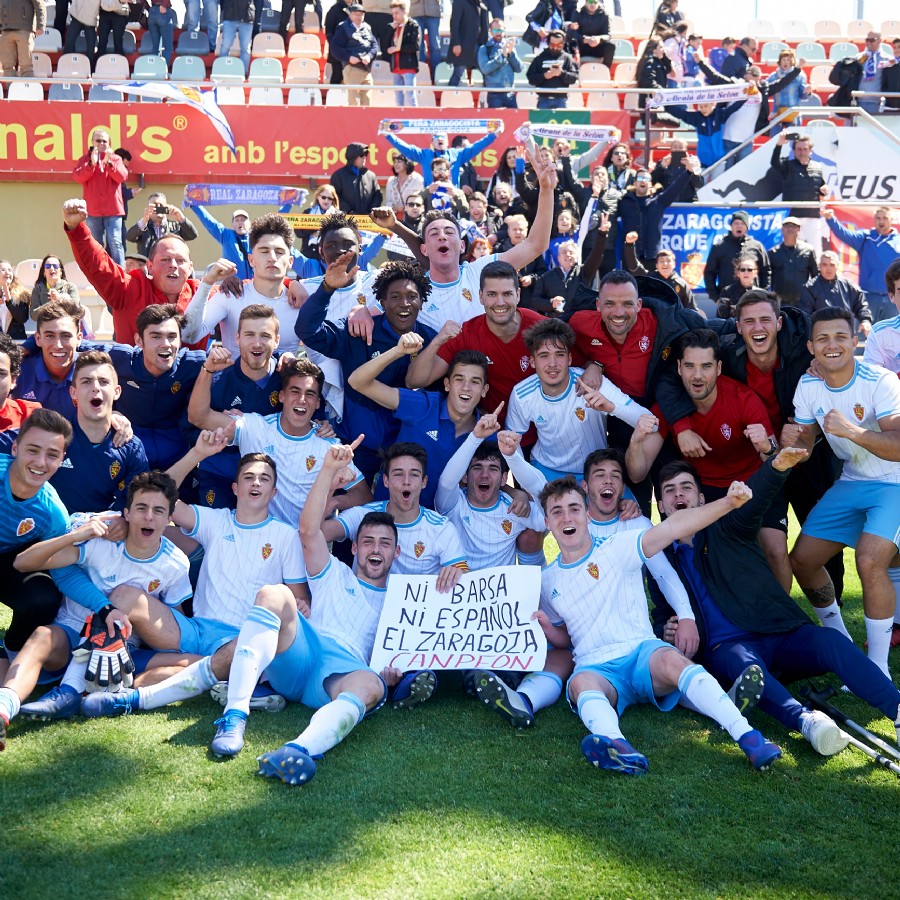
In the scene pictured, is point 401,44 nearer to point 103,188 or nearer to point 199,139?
point 199,139

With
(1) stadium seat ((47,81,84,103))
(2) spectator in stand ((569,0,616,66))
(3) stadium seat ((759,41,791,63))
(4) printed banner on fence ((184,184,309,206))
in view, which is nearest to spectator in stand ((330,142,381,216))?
(4) printed banner on fence ((184,184,309,206))

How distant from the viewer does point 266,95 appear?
656 inches

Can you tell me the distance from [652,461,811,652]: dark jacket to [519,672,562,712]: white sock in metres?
0.73

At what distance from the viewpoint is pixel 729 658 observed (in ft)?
16.3

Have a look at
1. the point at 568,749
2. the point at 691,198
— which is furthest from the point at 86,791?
the point at 691,198

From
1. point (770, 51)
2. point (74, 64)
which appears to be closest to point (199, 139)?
point (74, 64)

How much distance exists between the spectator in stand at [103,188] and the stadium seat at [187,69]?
3.52 meters

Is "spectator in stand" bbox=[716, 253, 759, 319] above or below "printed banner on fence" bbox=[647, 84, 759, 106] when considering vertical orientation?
below

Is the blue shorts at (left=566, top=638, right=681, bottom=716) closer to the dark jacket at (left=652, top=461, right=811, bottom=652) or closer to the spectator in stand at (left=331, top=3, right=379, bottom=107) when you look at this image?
the dark jacket at (left=652, top=461, right=811, bottom=652)

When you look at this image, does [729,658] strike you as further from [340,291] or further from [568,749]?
[340,291]

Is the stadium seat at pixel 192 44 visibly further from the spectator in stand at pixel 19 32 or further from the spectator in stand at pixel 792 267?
the spectator in stand at pixel 792 267

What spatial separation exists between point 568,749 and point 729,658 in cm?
92

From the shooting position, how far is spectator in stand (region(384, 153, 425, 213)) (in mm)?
13227

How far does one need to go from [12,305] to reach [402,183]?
502 centimetres
